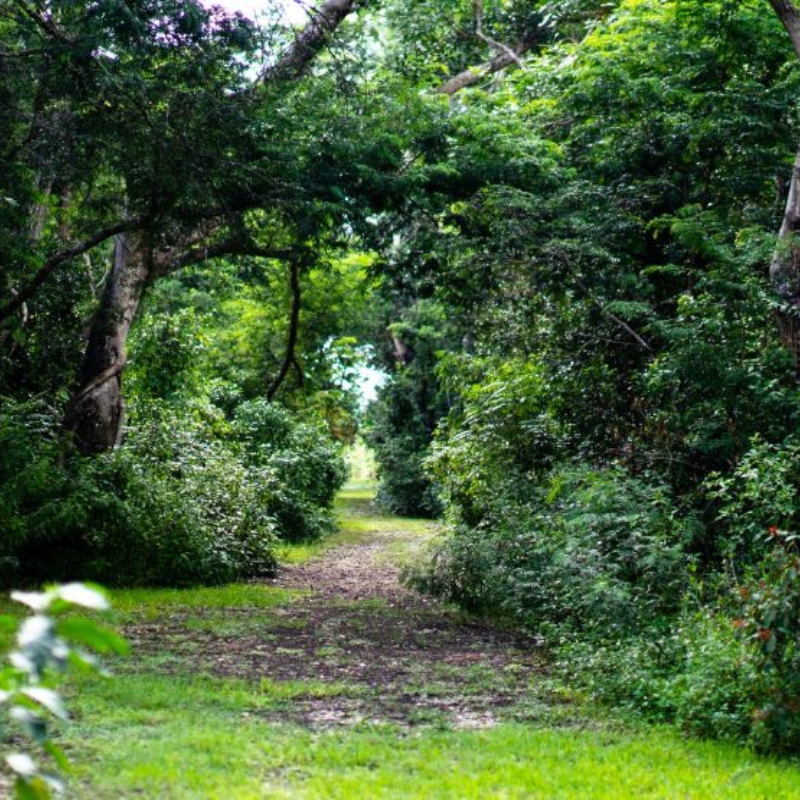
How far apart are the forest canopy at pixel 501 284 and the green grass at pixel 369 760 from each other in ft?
2.38

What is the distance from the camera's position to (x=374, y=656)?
31.2 feet

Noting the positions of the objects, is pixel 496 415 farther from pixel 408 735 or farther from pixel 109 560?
pixel 408 735

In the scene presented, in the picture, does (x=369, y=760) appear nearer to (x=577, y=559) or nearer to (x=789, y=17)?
(x=577, y=559)

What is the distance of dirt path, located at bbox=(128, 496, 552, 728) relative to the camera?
7.48m

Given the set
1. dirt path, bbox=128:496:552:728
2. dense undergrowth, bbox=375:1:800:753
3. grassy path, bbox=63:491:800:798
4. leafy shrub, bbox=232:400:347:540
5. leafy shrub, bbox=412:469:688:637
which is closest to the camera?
grassy path, bbox=63:491:800:798

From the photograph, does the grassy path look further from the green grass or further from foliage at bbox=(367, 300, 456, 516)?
foliage at bbox=(367, 300, 456, 516)

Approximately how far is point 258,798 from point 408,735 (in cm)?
169

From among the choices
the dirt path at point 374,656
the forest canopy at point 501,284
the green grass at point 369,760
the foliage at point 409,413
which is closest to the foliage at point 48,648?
the green grass at point 369,760

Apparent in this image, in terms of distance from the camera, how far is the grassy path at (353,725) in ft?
18.1

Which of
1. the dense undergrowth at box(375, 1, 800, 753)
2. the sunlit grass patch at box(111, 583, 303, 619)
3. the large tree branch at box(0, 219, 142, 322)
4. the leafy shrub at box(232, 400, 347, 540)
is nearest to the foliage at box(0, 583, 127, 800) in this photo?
the dense undergrowth at box(375, 1, 800, 753)

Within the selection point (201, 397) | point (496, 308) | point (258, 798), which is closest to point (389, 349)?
point (201, 397)

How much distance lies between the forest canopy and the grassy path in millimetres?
590

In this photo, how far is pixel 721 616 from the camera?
7859 millimetres

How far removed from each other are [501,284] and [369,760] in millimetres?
9316
